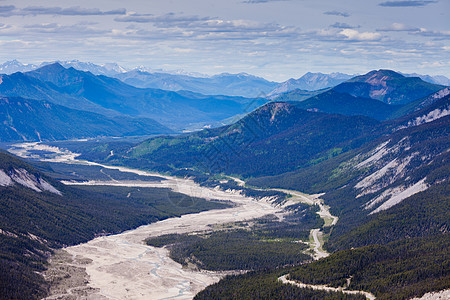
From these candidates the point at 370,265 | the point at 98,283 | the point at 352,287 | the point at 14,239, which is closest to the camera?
the point at 352,287

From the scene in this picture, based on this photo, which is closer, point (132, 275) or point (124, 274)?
point (132, 275)

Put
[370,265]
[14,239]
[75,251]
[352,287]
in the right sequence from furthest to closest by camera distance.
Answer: [75,251]
[14,239]
[370,265]
[352,287]

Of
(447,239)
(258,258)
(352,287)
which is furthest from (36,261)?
(447,239)

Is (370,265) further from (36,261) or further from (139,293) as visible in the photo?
(36,261)

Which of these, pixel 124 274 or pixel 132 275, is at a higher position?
pixel 124 274

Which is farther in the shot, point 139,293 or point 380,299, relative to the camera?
point 139,293

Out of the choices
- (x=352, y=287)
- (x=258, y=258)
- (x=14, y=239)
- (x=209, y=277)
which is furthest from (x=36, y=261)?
(x=352, y=287)

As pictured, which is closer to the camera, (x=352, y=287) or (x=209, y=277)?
(x=352, y=287)

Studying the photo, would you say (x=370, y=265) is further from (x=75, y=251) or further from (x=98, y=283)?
(x=75, y=251)

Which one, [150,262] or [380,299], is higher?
[380,299]
